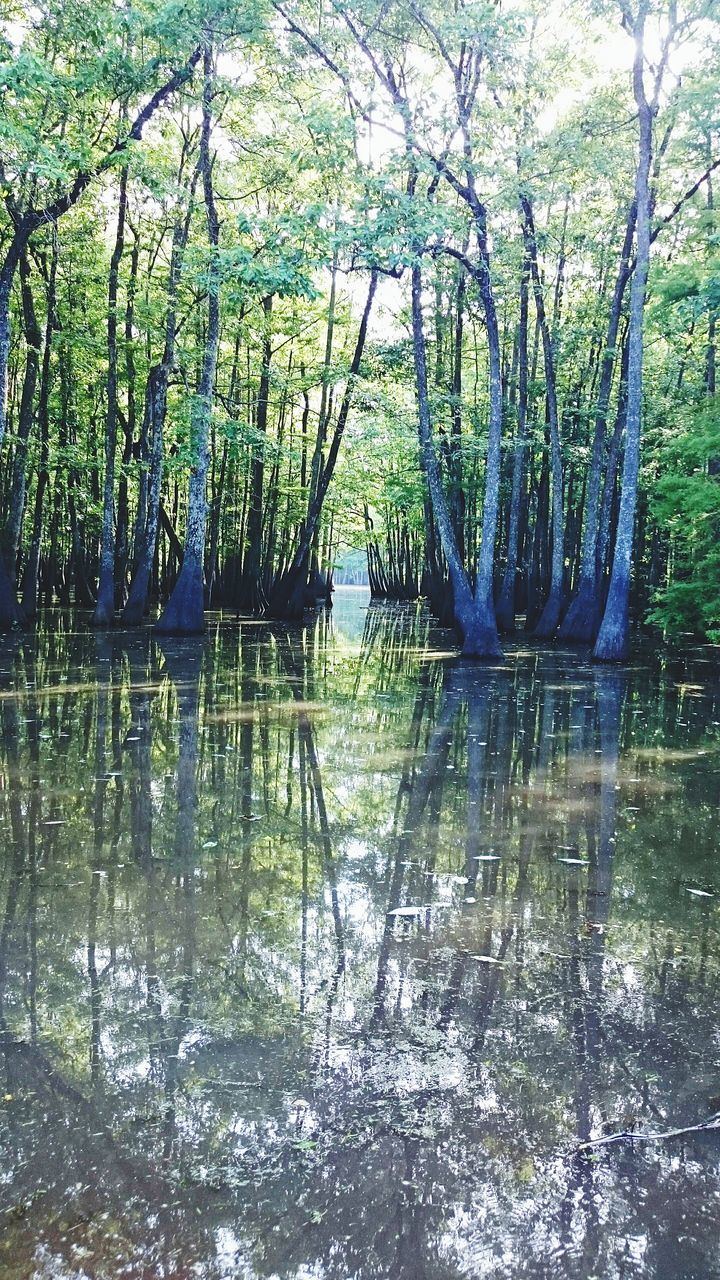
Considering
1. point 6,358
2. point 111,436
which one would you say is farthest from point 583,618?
point 6,358

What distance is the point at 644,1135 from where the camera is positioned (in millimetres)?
2611

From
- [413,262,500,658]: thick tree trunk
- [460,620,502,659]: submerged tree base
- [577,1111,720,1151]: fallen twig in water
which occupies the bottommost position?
[577,1111,720,1151]: fallen twig in water

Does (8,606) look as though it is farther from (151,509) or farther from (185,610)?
(151,509)

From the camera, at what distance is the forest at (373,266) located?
615 inches

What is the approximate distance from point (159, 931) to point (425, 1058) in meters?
1.47

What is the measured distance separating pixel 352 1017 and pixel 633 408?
54.7 feet

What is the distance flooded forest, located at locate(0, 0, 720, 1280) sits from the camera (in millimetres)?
2408

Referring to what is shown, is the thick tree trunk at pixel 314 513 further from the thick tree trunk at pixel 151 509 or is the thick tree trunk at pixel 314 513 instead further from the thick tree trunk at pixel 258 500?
the thick tree trunk at pixel 151 509

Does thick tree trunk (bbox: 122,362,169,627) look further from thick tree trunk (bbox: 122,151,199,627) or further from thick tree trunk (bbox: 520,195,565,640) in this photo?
thick tree trunk (bbox: 520,195,565,640)

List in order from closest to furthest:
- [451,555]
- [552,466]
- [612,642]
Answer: [612,642] < [451,555] < [552,466]

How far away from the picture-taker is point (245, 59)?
20297mm

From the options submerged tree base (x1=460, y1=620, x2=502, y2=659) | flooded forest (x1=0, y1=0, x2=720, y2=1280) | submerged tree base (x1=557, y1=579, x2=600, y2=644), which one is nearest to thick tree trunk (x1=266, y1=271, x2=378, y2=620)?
flooded forest (x1=0, y1=0, x2=720, y2=1280)

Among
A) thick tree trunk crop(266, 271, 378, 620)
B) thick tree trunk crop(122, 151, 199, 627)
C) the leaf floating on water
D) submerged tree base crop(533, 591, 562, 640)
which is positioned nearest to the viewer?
the leaf floating on water

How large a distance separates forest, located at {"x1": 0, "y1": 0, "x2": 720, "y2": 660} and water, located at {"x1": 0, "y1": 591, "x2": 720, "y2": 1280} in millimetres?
9886
